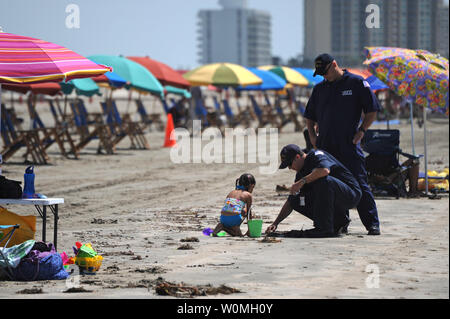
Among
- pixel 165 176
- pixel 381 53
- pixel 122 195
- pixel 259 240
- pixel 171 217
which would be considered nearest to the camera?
pixel 259 240

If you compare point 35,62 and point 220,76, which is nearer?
point 35,62

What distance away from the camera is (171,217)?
10.5 metres

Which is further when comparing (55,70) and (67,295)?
(55,70)

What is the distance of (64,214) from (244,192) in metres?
3.04

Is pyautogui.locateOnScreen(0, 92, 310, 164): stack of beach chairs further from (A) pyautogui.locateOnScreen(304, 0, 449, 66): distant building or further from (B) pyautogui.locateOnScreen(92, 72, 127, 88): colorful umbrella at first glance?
(A) pyautogui.locateOnScreen(304, 0, 449, 66): distant building

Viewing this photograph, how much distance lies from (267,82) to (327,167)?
2186 cm

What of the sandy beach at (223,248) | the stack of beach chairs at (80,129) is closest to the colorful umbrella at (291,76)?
the stack of beach chairs at (80,129)

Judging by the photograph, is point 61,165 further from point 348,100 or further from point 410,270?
point 410,270

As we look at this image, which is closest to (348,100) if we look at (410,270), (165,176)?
(410,270)

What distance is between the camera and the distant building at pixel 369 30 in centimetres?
9500

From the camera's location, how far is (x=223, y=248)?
8.10 m

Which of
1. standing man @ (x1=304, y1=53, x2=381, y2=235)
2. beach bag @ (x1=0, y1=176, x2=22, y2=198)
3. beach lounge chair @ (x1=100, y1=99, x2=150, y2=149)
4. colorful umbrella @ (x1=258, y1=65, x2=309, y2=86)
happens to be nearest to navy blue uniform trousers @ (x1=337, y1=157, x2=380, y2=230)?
standing man @ (x1=304, y1=53, x2=381, y2=235)

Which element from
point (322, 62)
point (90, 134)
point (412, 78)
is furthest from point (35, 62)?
point (90, 134)

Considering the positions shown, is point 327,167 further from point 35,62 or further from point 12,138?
point 12,138
